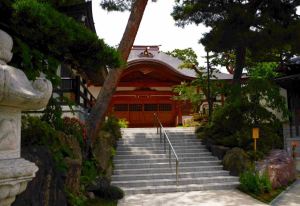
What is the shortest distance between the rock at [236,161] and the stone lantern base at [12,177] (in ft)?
31.8

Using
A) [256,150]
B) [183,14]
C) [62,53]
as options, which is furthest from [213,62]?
[62,53]

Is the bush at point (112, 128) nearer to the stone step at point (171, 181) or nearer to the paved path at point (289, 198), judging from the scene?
the stone step at point (171, 181)

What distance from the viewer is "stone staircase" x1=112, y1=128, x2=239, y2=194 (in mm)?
10703

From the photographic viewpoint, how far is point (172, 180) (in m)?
10.9

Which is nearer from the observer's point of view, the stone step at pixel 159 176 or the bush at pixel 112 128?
the stone step at pixel 159 176

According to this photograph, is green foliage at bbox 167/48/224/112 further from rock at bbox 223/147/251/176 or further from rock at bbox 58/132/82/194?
rock at bbox 58/132/82/194

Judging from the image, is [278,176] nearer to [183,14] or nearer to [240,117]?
[240,117]

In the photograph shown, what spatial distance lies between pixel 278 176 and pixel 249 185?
53.7 inches

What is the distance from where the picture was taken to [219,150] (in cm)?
1313

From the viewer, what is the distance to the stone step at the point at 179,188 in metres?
10.2

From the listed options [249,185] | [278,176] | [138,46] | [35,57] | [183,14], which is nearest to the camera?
[35,57]

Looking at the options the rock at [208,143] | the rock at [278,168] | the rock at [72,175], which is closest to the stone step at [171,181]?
the rock at [278,168]

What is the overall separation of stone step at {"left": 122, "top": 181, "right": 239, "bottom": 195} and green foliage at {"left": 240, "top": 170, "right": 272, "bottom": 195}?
0.56 m

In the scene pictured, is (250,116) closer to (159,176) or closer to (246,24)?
(246,24)
